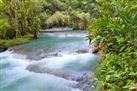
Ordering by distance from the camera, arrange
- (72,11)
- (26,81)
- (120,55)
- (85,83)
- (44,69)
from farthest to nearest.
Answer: (72,11) < (44,69) < (26,81) < (85,83) < (120,55)

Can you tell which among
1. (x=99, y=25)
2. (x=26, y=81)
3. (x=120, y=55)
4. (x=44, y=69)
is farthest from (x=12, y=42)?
(x=120, y=55)

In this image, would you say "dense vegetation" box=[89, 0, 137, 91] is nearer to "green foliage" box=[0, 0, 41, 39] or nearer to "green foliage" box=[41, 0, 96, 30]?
"green foliage" box=[0, 0, 41, 39]

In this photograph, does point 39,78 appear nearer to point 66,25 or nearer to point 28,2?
point 28,2

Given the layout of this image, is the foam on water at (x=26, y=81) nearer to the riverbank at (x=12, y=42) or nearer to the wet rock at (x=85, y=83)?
the wet rock at (x=85, y=83)

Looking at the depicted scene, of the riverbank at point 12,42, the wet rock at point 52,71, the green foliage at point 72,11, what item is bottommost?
the riverbank at point 12,42

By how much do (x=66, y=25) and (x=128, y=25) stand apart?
32.0 m

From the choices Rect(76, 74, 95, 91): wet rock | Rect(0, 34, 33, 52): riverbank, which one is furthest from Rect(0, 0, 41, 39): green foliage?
Rect(76, 74, 95, 91): wet rock

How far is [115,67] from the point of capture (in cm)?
519

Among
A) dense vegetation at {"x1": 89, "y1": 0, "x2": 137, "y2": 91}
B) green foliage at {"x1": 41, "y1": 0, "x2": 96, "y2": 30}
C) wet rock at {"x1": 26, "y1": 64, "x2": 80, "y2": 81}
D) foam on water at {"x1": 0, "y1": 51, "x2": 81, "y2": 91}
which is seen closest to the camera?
dense vegetation at {"x1": 89, "y1": 0, "x2": 137, "y2": 91}

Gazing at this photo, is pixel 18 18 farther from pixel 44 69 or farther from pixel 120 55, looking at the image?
pixel 120 55

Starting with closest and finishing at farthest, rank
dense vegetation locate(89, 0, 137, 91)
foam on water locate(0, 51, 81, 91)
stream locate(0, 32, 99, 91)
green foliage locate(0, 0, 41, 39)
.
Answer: dense vegetation locate(89, 0, 137, 91) → foam on water locate(0, 51, 81, 91) → stream locate(0, 32, 99, 91) → green foliage locate(0, 0, 41, 39)

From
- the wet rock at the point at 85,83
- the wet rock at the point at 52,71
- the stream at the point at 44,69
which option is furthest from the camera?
the wet rock at the point at 52,71

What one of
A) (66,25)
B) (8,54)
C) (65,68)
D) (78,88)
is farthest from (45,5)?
(78,88)

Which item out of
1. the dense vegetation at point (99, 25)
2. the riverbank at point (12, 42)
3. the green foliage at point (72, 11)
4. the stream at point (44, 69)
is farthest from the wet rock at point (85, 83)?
the green foliage at point (72, 11)
